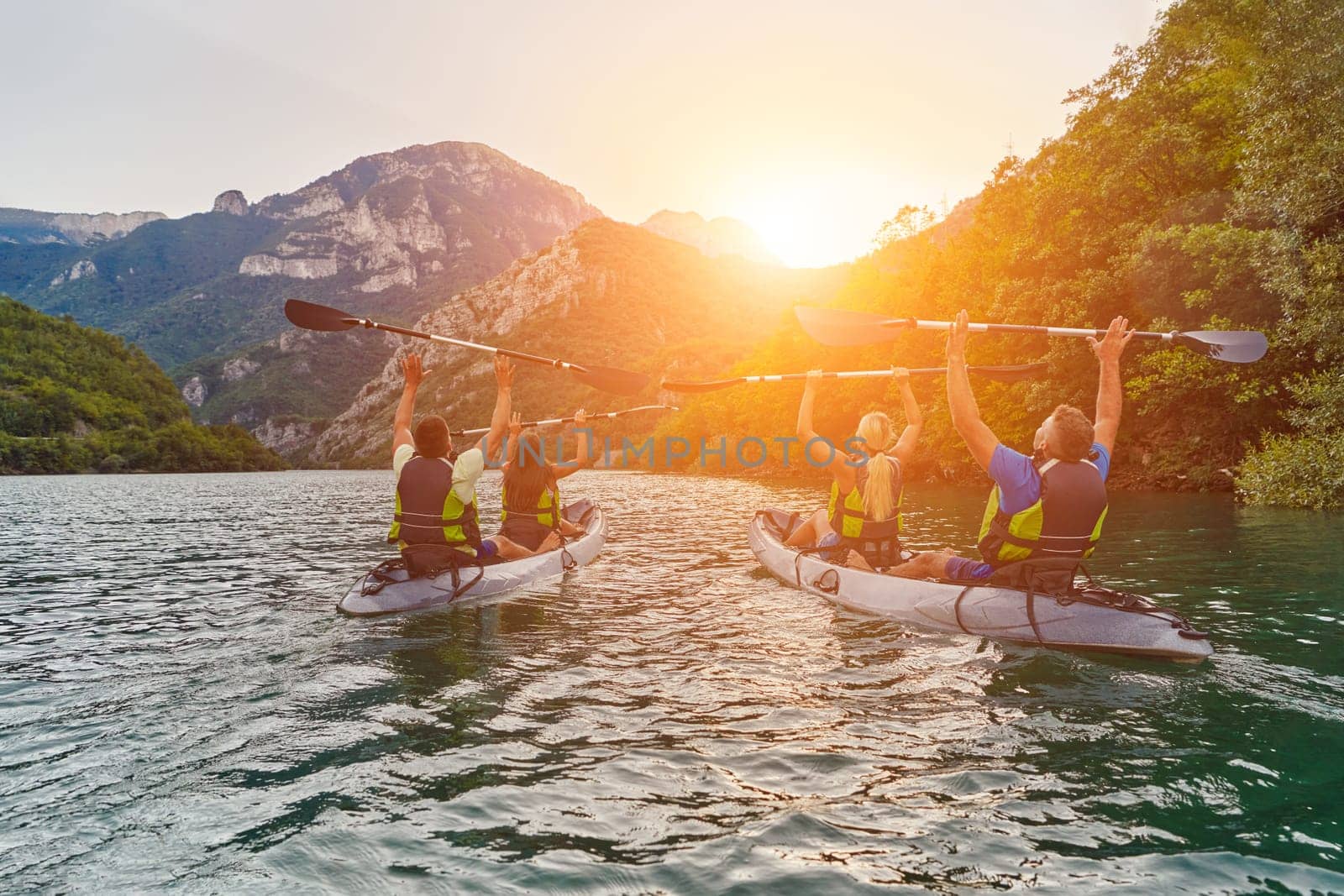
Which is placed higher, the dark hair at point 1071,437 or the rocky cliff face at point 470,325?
the rocky cliff face at point 470,325

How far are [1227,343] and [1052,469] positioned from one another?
5.49 metres

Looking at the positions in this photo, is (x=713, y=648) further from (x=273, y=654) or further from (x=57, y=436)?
(x=57, y=436)

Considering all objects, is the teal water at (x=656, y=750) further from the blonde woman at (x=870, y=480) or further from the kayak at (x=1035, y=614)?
the blonde woman at (x=870, y=480)

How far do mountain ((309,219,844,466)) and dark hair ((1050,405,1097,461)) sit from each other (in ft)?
371

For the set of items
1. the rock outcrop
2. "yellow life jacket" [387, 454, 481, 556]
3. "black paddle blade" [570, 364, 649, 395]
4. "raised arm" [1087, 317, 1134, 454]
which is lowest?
"yellow life jacket" [387, 454, 481, 556]

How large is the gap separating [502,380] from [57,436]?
10917 cm

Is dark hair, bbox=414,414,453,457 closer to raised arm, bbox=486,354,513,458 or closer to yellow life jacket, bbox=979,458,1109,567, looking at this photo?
raised arm, bbox=486,354,513,458

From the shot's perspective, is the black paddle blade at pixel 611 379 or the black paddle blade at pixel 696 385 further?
the black paddle blade at pixel 611 379

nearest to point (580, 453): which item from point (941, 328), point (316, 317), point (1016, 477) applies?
point (316, 317)

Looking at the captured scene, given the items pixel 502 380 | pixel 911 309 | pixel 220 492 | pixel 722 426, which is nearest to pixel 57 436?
pixel 220 492

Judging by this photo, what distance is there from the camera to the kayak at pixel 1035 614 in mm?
6566

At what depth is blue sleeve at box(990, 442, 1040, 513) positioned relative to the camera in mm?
6996

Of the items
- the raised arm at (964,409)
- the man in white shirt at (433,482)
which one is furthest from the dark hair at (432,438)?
the raised arm at (964,409)

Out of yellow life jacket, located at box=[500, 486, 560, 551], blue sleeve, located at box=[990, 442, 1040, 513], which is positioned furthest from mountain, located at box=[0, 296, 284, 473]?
blue sleeve, located at box=[990, 442, 1040, 513]
